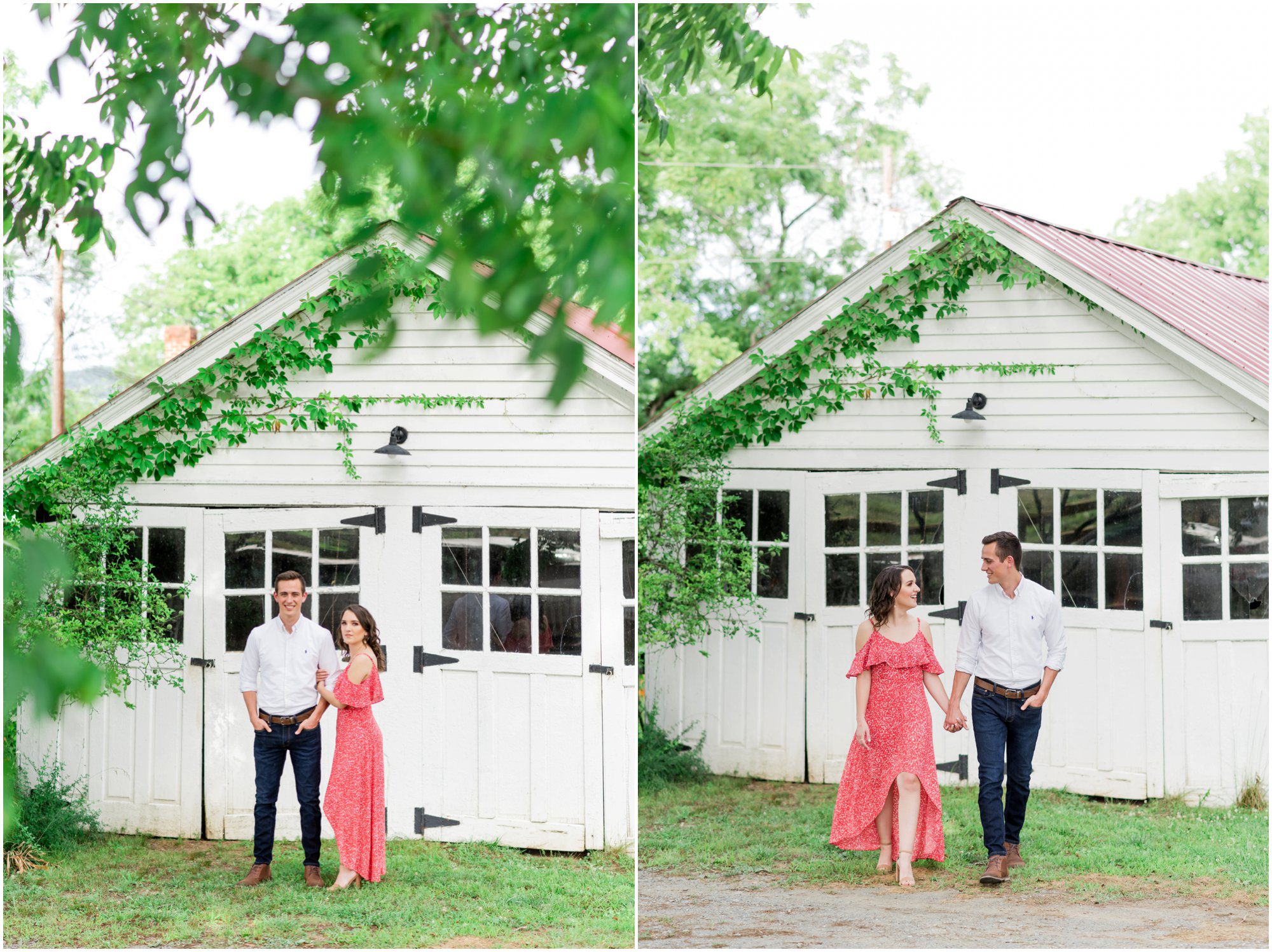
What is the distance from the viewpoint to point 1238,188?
12.6 feet

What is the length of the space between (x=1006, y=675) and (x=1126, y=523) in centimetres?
61

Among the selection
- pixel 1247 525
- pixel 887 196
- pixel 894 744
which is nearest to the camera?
pixel 1247 525

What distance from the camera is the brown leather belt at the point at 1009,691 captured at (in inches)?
141

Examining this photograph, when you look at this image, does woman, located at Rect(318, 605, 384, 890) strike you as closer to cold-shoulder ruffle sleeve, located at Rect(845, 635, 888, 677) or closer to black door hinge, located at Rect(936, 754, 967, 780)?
cold-shoulder ruffle sleeve, located at Rect(845, 635, 888, 677)

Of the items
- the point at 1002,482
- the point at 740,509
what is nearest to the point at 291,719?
the point at 740,509

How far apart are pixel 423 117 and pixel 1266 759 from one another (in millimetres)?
3238

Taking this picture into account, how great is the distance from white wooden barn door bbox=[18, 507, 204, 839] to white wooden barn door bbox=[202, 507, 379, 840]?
0.04 metres

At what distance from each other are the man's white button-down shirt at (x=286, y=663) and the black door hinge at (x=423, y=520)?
450 mm

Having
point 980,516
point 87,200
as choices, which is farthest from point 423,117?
point 980,516

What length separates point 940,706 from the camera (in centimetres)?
361

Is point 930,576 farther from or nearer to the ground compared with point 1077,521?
nearer to the ground

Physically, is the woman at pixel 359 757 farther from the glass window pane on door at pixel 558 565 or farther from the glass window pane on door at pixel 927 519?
the glass window pane on door at pixel 927 519

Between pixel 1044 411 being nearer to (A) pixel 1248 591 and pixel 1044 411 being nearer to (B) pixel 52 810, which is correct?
(A) pixel 1248 591

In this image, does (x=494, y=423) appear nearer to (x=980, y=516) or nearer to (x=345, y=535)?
(x=345, y=535)
